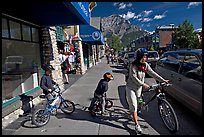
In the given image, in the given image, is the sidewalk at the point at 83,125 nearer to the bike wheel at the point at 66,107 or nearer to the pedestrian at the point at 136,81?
the bike wheel at the point at 66,107

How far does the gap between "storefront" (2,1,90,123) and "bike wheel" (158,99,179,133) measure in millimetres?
3088

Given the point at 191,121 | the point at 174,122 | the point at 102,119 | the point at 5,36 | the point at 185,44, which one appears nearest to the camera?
the point at 174,122

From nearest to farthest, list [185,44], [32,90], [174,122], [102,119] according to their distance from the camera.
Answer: [174,122] → [102,119] → [32,90] → [185,44]

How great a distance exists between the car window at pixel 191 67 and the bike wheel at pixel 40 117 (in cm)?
365

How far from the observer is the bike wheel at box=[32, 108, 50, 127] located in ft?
12.5

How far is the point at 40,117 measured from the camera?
393 cm

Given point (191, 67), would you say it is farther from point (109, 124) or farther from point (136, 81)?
point (109, 124)

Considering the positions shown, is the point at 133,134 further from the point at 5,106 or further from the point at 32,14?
the point at 32,14

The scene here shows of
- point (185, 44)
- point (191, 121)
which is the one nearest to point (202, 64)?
point (191, 121)

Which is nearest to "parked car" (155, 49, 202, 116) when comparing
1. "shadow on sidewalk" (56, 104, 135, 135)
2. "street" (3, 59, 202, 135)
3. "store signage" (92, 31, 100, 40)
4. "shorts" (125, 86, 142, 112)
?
"street" (3, 59, 202, 135)

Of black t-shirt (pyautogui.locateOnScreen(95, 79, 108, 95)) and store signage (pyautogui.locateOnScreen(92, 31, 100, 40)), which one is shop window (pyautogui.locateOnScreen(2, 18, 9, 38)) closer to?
black t-shirt (pyautogui.locateOnScreen(95, 79, 108, 95))

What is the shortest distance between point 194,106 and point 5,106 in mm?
4500

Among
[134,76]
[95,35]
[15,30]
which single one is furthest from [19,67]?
[95,35]

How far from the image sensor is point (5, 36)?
14.8 feet
